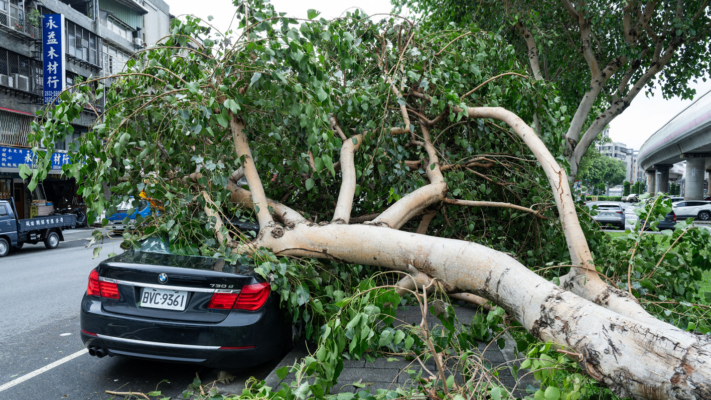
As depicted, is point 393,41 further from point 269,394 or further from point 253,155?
point 269,394

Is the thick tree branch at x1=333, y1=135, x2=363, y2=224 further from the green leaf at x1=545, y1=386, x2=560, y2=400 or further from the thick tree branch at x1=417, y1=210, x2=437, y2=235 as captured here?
the green leaf at x1=545, y1=386, x2=560, y2=400

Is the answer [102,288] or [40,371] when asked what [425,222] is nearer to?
[102,288]

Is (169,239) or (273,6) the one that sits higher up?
(273,6)

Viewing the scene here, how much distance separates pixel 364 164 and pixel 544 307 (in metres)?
2.73

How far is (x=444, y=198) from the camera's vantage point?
467 cm

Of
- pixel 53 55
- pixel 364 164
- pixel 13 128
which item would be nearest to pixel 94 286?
pixel 364 164

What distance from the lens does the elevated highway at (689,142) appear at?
2569 cm

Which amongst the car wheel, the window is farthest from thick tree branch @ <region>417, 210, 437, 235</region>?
the window

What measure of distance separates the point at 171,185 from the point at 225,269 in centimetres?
121

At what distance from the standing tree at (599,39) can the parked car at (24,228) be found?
41.7 feet

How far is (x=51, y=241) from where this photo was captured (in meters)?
15.2

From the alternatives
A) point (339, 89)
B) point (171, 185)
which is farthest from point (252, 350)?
point (339, 89)

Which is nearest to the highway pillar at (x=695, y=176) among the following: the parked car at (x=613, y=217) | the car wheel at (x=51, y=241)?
the parked car at (x=613, y=217)

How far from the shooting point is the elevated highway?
2569 centimetres
